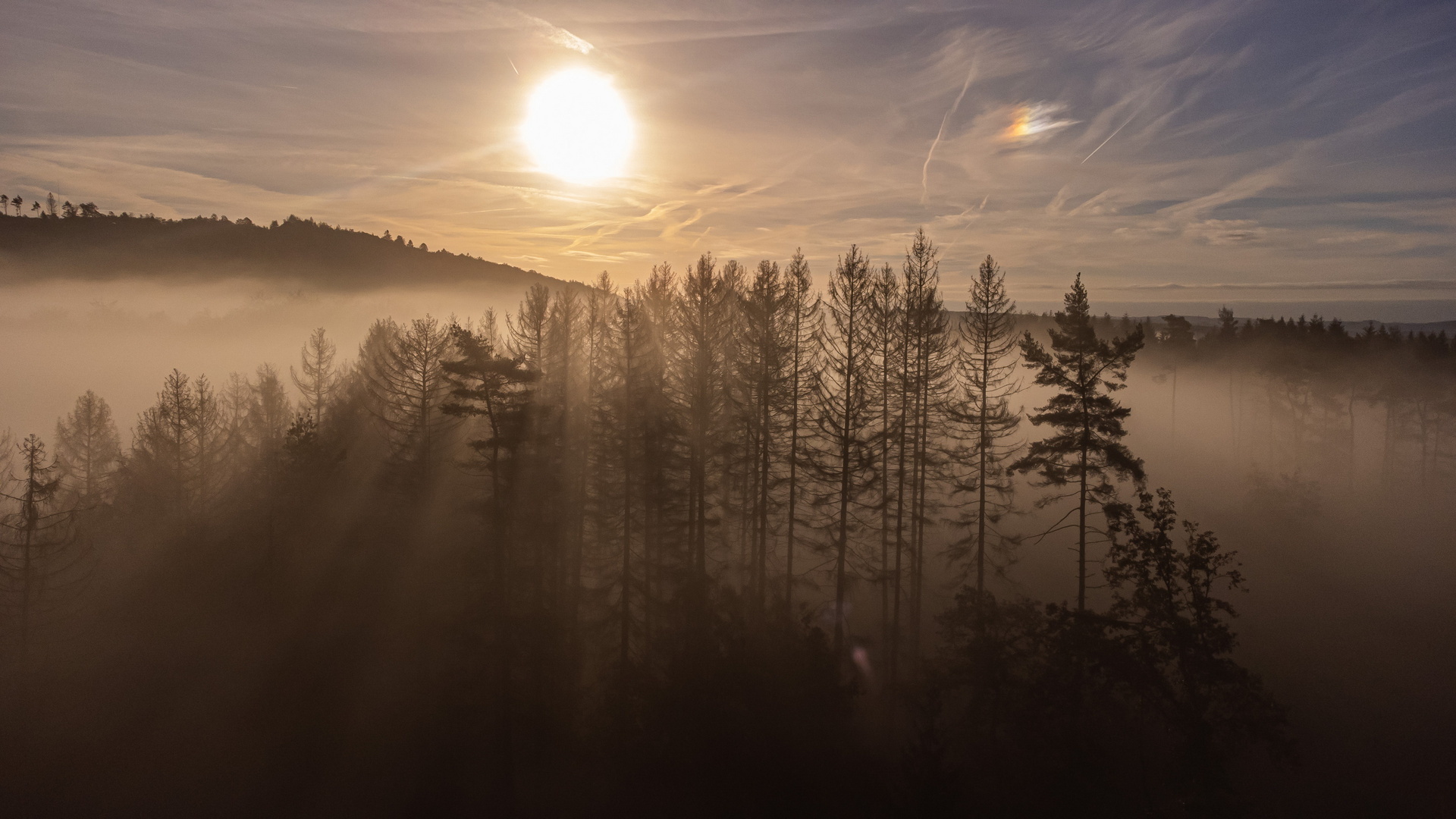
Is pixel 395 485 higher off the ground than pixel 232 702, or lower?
higher

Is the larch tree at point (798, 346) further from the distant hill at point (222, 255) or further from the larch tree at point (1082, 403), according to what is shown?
the distant hill at point (222, 255)

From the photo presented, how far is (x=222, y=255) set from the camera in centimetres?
13888

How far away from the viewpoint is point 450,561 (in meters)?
28.5

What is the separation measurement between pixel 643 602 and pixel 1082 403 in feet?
60.5

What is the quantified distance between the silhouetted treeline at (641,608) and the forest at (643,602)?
14 cm

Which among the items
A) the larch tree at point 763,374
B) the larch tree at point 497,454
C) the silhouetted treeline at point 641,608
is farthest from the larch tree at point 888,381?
the larch tree at point 497,454

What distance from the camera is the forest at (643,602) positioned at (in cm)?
1596

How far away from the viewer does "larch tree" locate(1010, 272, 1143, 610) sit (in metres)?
18.9

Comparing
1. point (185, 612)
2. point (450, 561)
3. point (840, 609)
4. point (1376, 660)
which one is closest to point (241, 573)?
point (185, 612)

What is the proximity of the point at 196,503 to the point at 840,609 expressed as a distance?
3407 cm

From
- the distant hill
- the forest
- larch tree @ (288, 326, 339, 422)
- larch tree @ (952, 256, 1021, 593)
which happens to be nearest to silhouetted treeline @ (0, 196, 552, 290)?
the distant hill

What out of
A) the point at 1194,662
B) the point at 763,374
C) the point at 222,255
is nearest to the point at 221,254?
the point at 222,255

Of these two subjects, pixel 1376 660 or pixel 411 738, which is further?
pixel 1376 660

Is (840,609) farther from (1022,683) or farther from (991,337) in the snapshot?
(991,337)
